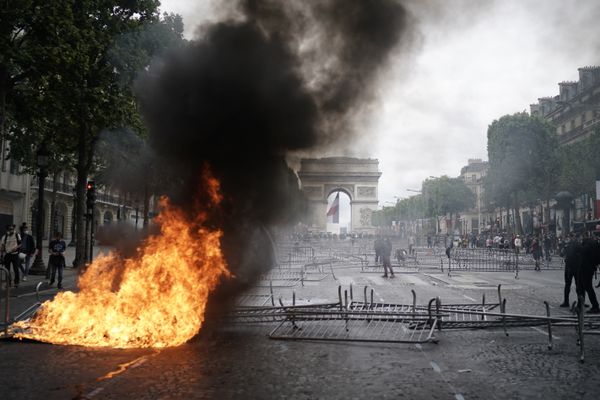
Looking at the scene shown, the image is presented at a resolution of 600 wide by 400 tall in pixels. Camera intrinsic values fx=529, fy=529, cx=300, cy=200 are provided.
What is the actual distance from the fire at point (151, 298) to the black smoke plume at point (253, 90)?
39cm

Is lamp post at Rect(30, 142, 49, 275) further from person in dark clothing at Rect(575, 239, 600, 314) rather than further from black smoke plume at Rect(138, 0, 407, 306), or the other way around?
person in dark clothing at Rect(575, 239, 600, 314)

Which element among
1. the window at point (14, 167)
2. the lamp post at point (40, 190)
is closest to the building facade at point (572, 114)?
the lamp post at point (40, 190)

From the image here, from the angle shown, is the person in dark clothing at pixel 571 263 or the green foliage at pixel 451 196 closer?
the person in dark clothing at pixel 571 263

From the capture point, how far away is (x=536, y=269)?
23312mm

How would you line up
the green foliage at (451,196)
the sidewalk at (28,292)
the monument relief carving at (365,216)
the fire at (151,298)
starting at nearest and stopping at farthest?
the fire at (151,298) < the sidewalk at (28,292) < the monument relief carving at (365,216) < the green foliage at (451,196)

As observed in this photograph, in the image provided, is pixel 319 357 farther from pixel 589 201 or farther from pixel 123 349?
pixel 589 201

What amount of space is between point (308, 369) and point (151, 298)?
8.41ft

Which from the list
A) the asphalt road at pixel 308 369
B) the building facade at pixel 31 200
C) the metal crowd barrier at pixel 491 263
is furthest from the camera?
the building facade at pixel 31 200

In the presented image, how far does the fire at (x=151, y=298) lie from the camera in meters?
6.87

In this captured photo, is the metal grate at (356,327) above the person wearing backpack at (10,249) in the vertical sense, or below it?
below

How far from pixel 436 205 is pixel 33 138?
6964cm

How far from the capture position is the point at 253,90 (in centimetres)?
811

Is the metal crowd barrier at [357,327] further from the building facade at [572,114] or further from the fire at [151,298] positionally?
the building facade at [572,114]

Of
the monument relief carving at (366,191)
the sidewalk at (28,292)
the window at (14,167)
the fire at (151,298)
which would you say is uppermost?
the monument relief carving at (366,191)
